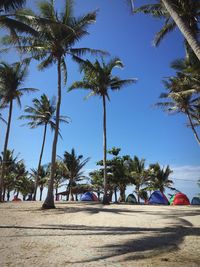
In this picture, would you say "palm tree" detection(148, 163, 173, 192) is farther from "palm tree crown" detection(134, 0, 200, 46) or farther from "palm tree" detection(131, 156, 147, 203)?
"palm tree crown" detection(134, 0, 200, 46)


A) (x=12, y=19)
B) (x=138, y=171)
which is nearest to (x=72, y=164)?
(x=138, y=171)

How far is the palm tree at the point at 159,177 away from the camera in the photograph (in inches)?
1876

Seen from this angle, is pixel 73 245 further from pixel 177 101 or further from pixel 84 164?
pixel 84 164

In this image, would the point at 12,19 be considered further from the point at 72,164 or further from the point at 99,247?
the point at 72,164

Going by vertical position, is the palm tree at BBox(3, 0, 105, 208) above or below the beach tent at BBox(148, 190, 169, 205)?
above

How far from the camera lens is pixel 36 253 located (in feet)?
19.1

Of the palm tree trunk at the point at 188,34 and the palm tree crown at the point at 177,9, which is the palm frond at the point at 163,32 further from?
the palm tree trunk at the point at 188,34

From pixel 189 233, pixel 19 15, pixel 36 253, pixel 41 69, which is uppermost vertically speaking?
pixel 41 69

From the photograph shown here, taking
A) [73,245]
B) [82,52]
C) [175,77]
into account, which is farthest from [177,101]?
[73,245]

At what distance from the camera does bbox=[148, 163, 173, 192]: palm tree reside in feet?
156

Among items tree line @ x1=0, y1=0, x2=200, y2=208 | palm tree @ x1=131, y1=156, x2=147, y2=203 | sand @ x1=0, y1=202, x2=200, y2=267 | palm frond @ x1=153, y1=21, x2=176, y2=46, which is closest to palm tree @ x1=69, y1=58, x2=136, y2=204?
tree line @ x1=0, y1=0, x2=200, y2=208

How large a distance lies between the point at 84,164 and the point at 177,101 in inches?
738

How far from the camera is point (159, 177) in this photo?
49.0m

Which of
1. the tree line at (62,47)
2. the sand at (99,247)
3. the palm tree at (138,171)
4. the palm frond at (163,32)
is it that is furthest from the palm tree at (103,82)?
the palm tree at (138,171)
